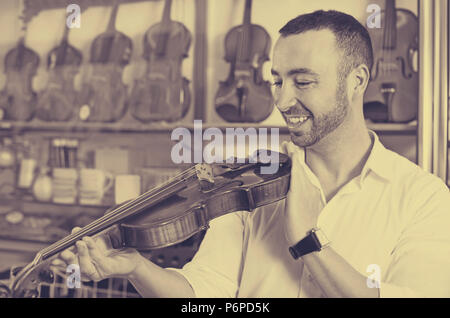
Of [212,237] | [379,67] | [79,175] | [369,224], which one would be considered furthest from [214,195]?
[79,175]

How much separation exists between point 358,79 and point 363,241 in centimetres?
39

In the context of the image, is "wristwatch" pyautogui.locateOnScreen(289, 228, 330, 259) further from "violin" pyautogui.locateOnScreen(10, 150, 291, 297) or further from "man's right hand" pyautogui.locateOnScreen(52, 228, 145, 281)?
"man's right hand" pyautogui.locateOnScreen(52, 228, 145, 281)

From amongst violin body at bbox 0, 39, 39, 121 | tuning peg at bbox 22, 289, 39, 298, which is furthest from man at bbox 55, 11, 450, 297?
violin body at bbox 0, 39, 39, 121

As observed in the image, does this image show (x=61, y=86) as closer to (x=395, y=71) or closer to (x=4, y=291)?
(x=4, y=291)

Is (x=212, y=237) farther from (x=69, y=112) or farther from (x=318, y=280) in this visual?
(x=69, y=112)

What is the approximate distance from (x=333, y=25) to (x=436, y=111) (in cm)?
40

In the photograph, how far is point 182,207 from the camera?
3.24 ft

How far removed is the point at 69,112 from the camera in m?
1.72

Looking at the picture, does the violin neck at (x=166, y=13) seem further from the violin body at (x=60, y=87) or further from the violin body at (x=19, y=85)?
the violin body at (x=19, y=85)

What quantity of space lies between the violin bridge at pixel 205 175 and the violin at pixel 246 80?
41 cm

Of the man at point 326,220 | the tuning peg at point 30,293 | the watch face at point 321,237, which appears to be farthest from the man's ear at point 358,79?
the tuning peg at point 30,293

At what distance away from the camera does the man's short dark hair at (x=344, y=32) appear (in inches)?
41.9

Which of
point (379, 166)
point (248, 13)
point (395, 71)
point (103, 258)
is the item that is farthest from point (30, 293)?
point (395, 71)
